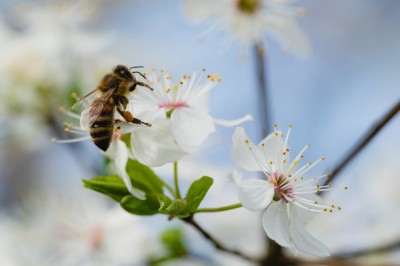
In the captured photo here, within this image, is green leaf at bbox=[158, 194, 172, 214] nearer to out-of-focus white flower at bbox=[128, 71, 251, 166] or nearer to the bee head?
out-of-focus white flower at bbox=[128, 71, 251, 166]

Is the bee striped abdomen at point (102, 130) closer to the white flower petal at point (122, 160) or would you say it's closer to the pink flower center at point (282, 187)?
the white flower petal at point (122, 160)

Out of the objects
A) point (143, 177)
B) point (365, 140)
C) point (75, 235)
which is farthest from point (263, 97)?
point (75, 235)

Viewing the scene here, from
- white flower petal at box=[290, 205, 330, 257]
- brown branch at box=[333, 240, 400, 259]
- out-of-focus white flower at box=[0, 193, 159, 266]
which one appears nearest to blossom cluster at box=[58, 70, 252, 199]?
white flower petal at box=[290, 205, 330, 257]

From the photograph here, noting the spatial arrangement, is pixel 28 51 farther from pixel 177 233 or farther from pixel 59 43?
pixel 177 233

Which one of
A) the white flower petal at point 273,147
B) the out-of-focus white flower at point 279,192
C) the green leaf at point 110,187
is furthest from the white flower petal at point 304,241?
the green leaf at point 110,187

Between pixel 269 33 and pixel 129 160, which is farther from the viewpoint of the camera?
pixel 269 33

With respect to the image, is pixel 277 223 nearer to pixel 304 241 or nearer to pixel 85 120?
pixel 304 241

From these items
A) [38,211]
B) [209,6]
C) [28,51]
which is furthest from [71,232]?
[209,6]
